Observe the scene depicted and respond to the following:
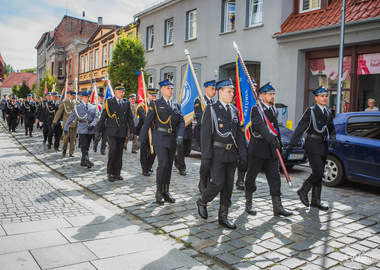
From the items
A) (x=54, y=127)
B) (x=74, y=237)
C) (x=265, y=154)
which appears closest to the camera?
(x=74, y=237)

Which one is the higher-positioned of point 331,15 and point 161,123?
point 331,15

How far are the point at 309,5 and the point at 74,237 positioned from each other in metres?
14.5

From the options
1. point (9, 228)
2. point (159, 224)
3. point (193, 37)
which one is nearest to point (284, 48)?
point (193, 37)

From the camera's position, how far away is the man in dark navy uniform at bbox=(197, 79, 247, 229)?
16.5 feet

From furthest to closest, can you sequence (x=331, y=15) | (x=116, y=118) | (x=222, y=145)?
1. (x=331, y=15)
2. (x=116, y=118)
3. (x=222, y=145)

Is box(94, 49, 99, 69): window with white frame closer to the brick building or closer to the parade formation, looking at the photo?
the brick building

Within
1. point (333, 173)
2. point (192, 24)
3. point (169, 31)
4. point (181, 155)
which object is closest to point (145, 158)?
point (181, 155)

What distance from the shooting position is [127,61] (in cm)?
2223

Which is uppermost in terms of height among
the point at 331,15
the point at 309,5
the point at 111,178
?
the point at 309,5

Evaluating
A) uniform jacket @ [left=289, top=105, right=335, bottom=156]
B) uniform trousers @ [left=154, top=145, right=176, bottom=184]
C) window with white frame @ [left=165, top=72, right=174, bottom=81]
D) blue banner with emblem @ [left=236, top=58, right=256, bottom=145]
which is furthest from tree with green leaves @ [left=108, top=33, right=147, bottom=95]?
uniform jacket @ [left=289, top=105, right=335, bottom=156]

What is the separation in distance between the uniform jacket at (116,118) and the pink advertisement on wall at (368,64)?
9460mm

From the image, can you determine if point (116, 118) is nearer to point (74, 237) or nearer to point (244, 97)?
point (244, 97)

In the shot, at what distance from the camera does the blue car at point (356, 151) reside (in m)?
7.18

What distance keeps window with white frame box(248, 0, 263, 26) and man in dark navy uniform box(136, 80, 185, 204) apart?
12.3 m
